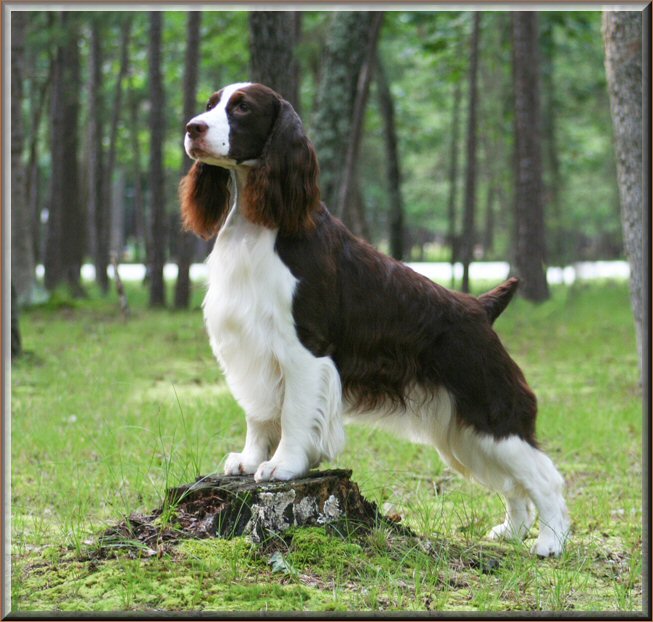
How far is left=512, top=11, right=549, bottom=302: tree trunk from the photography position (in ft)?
56.9

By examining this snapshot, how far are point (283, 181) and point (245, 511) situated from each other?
159cm

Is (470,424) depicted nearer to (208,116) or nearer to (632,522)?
(632,522)

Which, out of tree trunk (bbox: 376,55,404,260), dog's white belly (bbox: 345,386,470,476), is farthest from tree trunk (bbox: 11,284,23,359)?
tree trunk (bbox: 376,55,404,260)

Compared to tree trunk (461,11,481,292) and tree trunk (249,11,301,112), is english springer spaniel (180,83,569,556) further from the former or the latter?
tree trunk (461,11,481,292)

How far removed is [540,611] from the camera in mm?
3873

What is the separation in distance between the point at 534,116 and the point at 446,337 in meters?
14.0

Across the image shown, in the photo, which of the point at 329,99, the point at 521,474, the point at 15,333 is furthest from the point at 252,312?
the point at 329,99

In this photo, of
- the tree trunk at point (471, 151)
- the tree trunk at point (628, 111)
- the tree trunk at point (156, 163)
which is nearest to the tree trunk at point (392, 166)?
the tree trunk at point (471, 151)

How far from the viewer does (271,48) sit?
9070 millimetres

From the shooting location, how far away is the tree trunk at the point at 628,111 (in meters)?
7.55

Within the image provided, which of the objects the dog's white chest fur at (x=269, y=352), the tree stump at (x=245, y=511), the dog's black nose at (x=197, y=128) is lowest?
the tree stump at (x=245, y=511)

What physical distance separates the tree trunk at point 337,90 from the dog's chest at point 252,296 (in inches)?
268

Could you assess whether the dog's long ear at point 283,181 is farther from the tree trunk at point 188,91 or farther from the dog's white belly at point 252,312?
the tree trunk at point 188,91

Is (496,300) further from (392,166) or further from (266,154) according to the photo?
(392,166)
